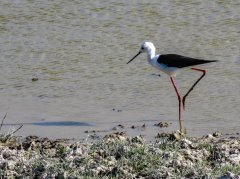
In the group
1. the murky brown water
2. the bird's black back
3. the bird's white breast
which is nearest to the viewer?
the murky brown water

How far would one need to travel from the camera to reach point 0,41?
440 inches

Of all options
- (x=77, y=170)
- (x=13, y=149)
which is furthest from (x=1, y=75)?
(x=77, y=170)

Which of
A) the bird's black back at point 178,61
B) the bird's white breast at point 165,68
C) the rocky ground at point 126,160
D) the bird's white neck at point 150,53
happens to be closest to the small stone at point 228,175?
the rocky ground at point 126,160

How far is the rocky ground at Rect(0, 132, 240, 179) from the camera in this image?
224 inches

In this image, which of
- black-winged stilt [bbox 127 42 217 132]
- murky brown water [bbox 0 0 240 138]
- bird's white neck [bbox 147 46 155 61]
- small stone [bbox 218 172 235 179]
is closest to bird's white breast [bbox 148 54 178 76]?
black-winged stilt [bbox 127 42 217 132]

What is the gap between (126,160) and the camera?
591cm

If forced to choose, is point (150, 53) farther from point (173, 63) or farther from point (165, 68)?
point (173, 63)

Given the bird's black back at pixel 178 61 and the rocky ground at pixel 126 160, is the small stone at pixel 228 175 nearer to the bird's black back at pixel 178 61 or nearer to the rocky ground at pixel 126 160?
the rocky ground at pixel 126 160

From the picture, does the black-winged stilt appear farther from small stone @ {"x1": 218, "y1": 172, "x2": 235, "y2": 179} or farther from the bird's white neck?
small stone @ {"x1": 218, "y1": 172, "x2": 235, "y2": 179}

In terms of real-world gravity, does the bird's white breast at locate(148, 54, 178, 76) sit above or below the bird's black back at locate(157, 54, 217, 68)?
below

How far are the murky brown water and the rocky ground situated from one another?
1.60 m

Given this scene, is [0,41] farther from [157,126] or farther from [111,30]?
[157,126]

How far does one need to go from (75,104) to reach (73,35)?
2.54m

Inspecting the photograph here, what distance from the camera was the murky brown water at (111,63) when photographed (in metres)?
8.62
